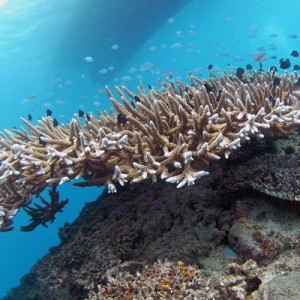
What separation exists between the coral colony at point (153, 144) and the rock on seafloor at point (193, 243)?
1.85 feet

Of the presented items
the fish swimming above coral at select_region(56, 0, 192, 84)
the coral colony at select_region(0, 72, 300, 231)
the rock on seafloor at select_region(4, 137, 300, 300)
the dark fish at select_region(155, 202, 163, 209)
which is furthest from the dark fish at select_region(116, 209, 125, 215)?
the fish swimming above coral at select_region(56, 0, 192, 84)

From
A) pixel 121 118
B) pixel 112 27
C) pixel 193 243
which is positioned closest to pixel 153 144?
pixel 121 118

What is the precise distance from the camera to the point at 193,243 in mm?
3934

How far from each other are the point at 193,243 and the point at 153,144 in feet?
4.79

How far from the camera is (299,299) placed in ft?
7.68

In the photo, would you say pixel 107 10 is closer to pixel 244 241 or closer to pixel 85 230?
pixel 85 230

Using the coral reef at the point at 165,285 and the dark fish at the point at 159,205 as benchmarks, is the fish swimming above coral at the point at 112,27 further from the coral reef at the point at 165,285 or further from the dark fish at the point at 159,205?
the coral reef at the point at 165,285

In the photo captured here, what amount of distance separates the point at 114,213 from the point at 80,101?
343 ft

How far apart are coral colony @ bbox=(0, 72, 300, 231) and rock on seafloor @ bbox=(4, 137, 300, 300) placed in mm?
565

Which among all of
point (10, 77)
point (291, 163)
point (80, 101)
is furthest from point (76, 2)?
point (80, 101)

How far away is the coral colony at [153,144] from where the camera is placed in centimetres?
378

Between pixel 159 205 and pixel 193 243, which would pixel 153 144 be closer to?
pixel 159 205

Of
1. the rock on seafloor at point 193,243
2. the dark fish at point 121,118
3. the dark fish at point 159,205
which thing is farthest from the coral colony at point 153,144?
the dark fish at point 159,205

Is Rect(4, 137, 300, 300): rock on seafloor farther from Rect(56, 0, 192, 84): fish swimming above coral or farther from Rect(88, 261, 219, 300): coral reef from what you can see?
Rect(56, 0, 192, 84): fish swimming above coral
